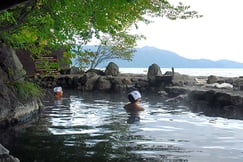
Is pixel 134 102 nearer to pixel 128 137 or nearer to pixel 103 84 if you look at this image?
pixel 128 137

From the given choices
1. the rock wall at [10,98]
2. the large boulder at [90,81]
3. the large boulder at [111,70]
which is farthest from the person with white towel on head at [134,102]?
the large boulder at [111,70]

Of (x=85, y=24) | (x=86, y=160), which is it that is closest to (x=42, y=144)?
(x=86, y=160)

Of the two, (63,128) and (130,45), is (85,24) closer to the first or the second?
(63,128)

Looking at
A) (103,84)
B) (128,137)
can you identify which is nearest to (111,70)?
(103,84)

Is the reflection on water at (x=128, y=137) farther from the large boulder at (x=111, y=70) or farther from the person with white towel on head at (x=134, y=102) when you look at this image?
the large boulder at (x=111, y=70)

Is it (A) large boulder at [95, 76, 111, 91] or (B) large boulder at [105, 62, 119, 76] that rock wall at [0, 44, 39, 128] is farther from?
(B) large boulder at [105, 62, 119, 76]

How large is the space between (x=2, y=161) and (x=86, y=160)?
2008 millimetres

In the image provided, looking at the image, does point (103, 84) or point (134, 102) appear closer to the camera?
point (134, 102)

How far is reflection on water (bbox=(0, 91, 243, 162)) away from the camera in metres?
8.44

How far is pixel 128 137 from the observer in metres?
10.6

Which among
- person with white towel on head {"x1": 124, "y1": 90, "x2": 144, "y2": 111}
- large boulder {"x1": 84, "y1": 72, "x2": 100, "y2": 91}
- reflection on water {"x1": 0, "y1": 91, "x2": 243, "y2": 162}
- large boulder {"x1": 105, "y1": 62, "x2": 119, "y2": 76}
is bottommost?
reflection on water {"x1": 0, "y1": 91, "x2": 243, "y2": 162}

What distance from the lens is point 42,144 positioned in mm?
9664

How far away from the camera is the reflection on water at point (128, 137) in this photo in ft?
27.7

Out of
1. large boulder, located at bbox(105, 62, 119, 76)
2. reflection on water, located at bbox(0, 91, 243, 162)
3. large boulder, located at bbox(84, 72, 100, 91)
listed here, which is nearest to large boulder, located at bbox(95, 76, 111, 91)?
large boulder, located at bbox(84, 72, 100, 91)
